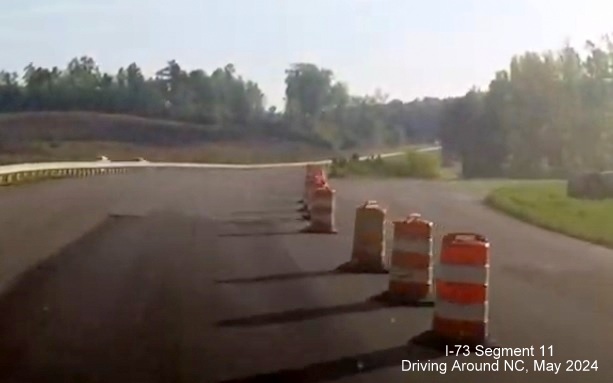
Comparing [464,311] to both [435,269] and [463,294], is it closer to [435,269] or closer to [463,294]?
[463,294]

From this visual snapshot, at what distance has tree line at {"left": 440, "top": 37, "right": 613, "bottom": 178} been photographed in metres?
86.9

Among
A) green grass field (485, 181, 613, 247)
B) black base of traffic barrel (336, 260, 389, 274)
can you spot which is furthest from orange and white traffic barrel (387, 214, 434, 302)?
green grass field (485, 181, 613, 247)

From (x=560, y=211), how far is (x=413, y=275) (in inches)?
1003

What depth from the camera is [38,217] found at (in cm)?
3262

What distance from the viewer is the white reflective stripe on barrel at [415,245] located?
1577cm

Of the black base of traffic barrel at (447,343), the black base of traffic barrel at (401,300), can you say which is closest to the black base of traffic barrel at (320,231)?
the black base of traffic barrel at (401,300)

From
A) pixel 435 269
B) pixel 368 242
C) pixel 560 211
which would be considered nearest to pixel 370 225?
pixel 368 242

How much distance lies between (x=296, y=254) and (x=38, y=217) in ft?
38.6

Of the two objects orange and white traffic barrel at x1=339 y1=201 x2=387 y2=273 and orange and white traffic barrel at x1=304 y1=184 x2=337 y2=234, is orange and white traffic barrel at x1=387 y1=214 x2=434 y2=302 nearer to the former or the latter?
orange and white traffic barrel at x1=339 y1=201 x2=387 y2=273

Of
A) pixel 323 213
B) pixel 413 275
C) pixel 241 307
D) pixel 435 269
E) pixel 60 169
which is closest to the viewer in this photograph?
pixel 241 307

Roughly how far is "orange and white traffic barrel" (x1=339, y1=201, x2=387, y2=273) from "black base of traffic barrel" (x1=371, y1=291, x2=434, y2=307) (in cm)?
328

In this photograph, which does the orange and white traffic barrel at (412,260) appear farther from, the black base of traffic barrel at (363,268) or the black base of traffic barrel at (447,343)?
the black base of traffic barrel at (363,268)

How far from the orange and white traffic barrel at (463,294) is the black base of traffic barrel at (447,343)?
0.02 m

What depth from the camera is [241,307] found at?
15.2 m
